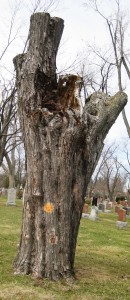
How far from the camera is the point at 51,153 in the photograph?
19.5ft

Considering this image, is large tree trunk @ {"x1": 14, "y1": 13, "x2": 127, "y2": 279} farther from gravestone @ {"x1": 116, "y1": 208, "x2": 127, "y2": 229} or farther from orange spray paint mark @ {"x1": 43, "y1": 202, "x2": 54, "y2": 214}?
gravestone @ {"x1": 116, "y1": 208, "x2": 127, "y2": 229}

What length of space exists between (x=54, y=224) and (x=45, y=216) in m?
0.18

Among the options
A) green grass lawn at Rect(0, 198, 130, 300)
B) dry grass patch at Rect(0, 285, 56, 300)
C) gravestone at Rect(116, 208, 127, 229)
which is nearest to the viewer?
dry grass patch at Rect(0, 285, 56, 300)

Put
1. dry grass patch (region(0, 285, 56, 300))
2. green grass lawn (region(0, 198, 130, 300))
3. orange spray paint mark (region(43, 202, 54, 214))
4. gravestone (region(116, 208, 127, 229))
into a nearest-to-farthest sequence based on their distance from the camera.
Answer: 1. dry grass patch (region(0, 285, 56, 300))
2. green grass lawn (region(0, 198, 130, 300))
3. orange spray paint mark (region(43, 202, 54, 214))
4. gravestone (region(116, 208, 127, 229))

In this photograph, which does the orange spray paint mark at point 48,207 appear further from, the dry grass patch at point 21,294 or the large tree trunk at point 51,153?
the dry grass patch at point 21,294

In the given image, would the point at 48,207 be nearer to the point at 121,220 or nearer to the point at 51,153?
the point at 51,153

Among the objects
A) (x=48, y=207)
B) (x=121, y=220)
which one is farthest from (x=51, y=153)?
(x=121, y=220)

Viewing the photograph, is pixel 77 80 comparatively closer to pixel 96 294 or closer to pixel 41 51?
pixel 41 51

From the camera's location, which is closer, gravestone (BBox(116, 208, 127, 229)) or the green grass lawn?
the green grass lawn

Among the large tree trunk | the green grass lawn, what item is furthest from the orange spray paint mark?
the green grass lawn

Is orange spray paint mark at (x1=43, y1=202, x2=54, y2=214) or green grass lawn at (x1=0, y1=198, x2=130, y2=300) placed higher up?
orange spray paint mark at (x1=43, y1=202, x2=54, y2=214)

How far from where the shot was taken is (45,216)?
5.81 meters

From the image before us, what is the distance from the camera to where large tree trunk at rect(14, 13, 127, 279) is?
19.1 feet

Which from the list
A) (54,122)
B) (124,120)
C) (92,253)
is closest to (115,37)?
(124,120)
